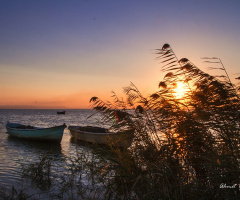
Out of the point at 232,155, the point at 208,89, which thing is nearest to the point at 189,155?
the point at 232,155

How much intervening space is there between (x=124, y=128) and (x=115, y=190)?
5.35 feet

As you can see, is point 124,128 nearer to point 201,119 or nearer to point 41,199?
point 201,119

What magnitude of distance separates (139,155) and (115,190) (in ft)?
3.55

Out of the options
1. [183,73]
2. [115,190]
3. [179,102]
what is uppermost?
[183,73]

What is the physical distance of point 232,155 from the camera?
3.62 meters

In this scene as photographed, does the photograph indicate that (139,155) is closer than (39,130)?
Yes

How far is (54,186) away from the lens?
8.12 meters

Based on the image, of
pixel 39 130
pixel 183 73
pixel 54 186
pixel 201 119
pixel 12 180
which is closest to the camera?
pixel 201 119

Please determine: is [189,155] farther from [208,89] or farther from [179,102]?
[208,89]

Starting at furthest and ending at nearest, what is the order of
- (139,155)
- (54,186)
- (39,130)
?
(39,130) < (54,186) < (139,155)

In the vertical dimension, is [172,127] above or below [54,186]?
above

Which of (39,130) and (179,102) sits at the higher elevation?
(179,102)

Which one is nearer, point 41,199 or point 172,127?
point 172,127

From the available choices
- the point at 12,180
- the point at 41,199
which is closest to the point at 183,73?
the point at 41,199
